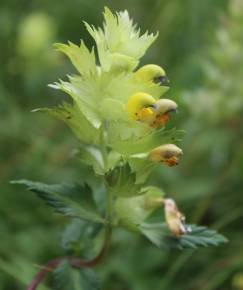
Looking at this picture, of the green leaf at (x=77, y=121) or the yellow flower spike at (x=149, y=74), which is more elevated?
the yellow flower spike at (x=149, y=74)

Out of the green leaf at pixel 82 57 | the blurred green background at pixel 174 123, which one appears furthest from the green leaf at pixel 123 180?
the blurred green background at pixel 174 123

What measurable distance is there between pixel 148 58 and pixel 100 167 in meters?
1.25

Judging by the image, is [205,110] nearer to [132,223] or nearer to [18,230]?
[18,230]

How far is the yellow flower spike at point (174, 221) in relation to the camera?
2.61 ft

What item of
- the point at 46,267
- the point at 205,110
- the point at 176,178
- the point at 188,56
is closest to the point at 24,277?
the point at 46,267

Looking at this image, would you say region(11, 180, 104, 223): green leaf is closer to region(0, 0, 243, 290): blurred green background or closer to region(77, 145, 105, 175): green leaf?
region(77, 145, 105, 175): green leaf

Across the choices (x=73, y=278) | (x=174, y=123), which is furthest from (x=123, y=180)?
(x=174, y=123)

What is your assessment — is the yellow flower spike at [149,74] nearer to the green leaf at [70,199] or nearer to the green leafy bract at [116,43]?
the green leafy bract at [116,43]

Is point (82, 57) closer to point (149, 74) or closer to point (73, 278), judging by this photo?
point (149, 74)

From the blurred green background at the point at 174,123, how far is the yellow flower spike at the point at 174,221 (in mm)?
286

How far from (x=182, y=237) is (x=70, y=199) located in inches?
6.4

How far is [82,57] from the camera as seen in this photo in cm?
74

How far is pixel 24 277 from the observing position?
1028 millimetres

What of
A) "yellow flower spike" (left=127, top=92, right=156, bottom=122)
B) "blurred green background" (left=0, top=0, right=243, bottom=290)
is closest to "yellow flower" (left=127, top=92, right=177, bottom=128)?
"yellow flower spike" (left=127, top=92, right=156, bottom=122)
